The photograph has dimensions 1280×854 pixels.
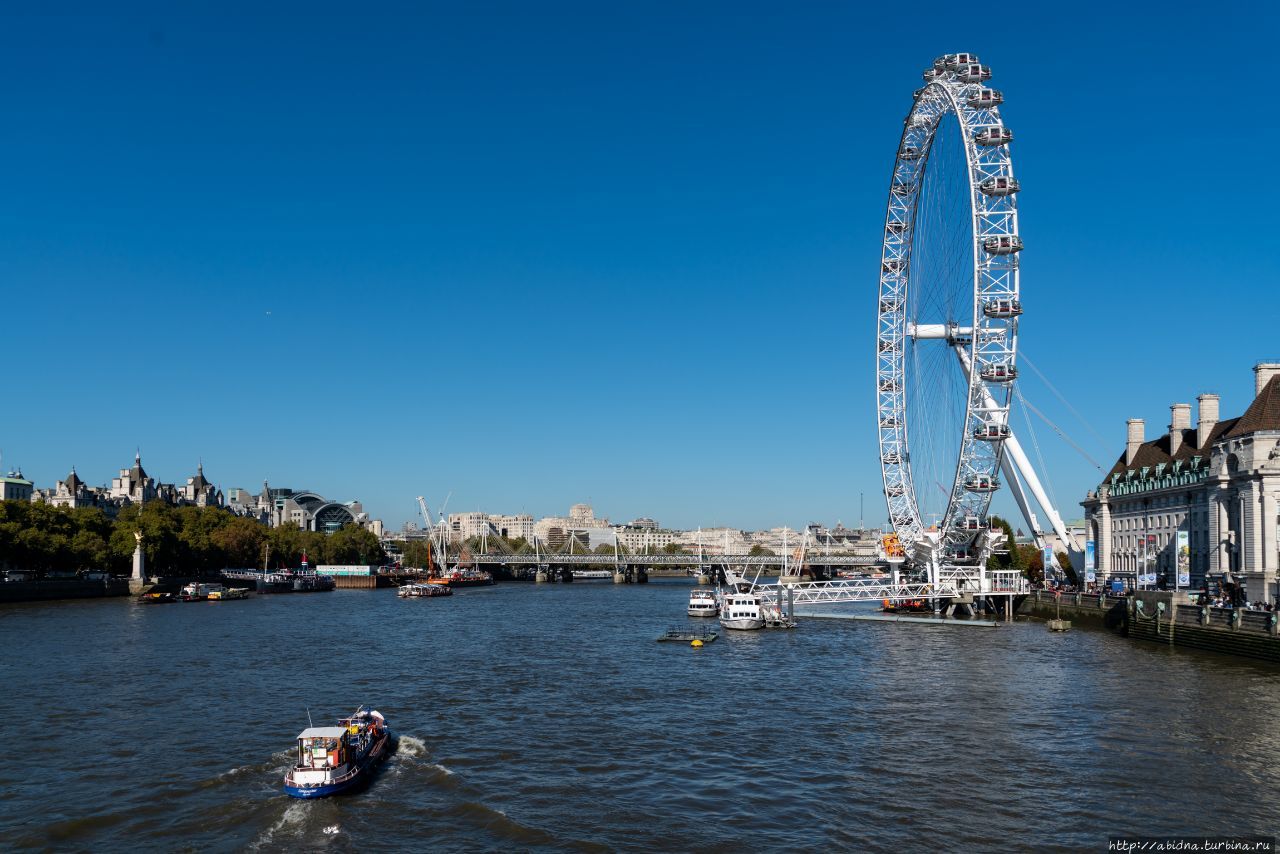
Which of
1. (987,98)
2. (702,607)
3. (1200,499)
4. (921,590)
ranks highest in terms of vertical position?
(987,98)

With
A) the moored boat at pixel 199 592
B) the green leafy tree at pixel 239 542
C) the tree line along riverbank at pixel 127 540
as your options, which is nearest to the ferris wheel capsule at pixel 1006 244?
the moored boat at pixel 199 592

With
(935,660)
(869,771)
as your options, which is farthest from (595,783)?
(935,660)

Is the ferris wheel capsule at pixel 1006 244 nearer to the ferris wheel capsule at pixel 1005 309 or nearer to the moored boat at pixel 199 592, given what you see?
the ferris wheel capsule at pixel 1005 309

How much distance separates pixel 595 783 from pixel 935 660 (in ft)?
105

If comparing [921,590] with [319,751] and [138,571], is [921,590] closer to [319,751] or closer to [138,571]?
[319,751]

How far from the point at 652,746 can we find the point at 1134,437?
8386cm

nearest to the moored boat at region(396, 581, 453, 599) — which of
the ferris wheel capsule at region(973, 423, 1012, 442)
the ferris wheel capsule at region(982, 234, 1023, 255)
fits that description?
the ferris wheel capsule at region(973, 423, 1012, 442)

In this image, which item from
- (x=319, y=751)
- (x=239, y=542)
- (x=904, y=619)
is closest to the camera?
(x=319, y=751)

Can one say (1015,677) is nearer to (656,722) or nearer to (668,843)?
(656,722)

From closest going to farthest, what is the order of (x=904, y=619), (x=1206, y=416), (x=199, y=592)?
(x=904, y=619)
(x=1206, y=416)
(x=199, y=592)

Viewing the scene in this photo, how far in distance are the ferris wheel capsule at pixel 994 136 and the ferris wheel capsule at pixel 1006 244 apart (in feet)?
21.0

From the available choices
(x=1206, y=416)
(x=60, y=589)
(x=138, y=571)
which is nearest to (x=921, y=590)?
(x=1206, y=416)

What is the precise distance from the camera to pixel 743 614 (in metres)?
76.2

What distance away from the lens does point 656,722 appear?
38312 mm
